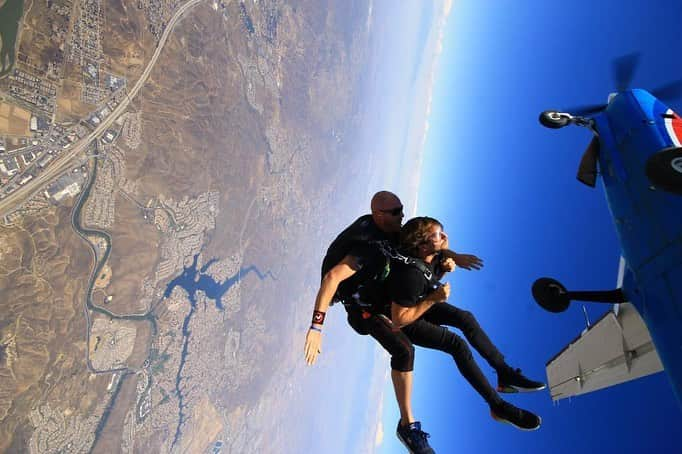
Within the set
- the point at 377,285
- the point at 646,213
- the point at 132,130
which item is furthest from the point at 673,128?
the point at 132,130

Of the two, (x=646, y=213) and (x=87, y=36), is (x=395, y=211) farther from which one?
(x=87, y=36)

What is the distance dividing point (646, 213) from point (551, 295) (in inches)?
54.1

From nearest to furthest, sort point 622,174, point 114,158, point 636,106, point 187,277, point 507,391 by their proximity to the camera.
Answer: point 507,391
point 622,174
point 636,106
point 114,158
point 187,277

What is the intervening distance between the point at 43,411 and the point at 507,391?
60.6ft

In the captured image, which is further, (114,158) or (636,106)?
(114,158)

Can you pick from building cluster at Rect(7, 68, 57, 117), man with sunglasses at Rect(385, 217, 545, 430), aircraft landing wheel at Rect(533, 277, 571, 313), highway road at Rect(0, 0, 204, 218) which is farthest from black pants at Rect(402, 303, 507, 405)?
building cluster at Rect(7, 68, 57, 117)

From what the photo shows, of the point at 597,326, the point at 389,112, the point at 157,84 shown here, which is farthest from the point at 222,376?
the point at 389,112

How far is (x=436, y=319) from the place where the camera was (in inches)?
128

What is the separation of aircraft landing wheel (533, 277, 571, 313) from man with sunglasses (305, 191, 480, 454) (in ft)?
5.29

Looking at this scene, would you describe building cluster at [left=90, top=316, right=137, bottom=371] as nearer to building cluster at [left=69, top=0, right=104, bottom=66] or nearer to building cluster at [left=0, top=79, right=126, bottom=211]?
building cluster at [left=0, top=79, right=126, bottom=211]

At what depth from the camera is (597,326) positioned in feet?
15.0

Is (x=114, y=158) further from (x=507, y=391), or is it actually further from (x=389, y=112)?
(x=389, y=112)

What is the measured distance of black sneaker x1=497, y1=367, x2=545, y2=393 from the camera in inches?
106

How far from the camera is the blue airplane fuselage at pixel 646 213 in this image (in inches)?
121
